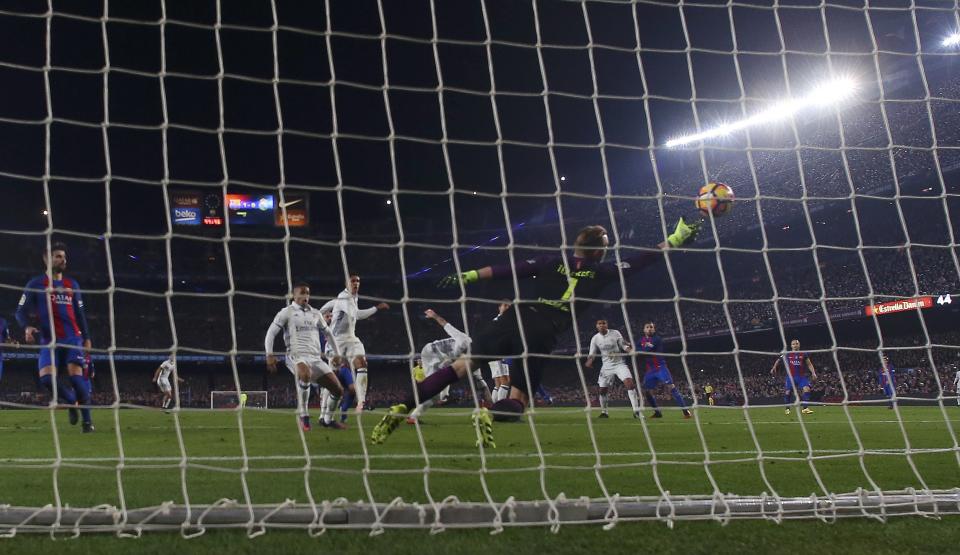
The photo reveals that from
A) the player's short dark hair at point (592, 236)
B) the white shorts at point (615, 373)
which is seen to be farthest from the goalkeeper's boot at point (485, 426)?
the white shorts at point (615, 373)

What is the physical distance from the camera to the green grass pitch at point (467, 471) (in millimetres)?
2775

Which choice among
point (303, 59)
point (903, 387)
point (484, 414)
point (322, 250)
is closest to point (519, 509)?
point (484, 414)

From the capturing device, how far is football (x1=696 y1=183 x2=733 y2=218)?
185 inches

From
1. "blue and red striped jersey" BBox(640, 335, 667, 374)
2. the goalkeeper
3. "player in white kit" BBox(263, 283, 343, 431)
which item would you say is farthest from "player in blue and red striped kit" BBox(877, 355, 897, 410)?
"player in white kit" BBox(263, 283, 343, 431)

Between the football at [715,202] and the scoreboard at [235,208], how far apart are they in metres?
26.6

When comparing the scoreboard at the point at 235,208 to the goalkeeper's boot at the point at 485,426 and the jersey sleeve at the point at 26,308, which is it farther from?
the goalkeeper's boot at the point at 485,426

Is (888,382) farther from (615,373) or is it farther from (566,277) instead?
(615,373)

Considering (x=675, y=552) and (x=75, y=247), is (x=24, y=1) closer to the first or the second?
(x=75, y=247)

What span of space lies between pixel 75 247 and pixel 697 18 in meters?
30.6

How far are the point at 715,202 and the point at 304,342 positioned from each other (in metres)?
5.39

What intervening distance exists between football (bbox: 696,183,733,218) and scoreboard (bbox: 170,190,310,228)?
26637 mm

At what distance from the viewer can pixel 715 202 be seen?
15.9 feet

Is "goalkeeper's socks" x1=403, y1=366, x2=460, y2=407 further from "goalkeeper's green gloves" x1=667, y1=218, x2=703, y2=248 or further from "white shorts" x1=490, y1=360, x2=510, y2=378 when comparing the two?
"white shorts" x1=490, y1=360, x2=510, y2=378

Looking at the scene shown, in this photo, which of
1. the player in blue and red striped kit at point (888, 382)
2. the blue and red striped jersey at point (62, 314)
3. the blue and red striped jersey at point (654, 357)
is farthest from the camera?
the blue and red striped jersey at point (654, 357)
